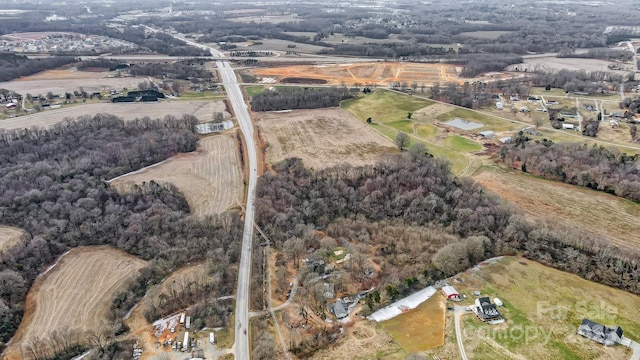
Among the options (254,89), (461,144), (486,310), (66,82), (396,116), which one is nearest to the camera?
(486,310)

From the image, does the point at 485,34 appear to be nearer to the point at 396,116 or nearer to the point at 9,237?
the point at 396,116

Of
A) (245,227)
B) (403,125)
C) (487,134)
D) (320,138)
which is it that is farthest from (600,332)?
(403,125)

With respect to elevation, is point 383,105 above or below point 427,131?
above

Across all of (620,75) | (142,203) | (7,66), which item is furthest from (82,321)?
(620,75)

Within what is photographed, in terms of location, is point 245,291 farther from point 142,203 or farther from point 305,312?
point 142,203

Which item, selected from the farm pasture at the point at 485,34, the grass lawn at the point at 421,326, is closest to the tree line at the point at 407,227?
the grass lawn at the point at 421,326
